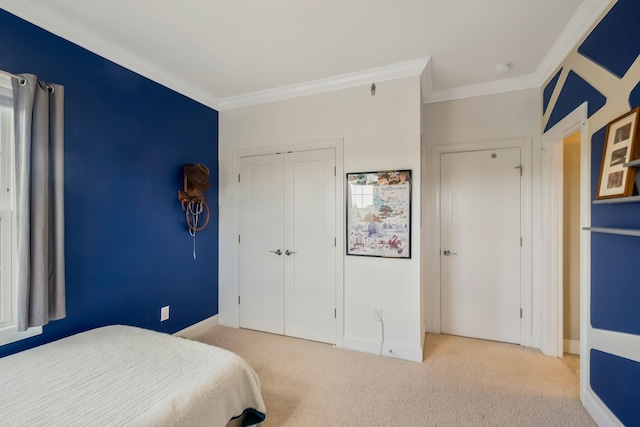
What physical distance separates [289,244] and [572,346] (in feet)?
9.43

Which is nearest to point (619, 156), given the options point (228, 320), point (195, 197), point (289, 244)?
point (289, 244)

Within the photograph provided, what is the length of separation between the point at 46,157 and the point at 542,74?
3913 mm

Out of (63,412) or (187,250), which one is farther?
(187,250)

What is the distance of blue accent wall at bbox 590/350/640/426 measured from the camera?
1430 mm

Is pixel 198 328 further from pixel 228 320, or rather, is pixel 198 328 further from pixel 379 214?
pixel 379 214

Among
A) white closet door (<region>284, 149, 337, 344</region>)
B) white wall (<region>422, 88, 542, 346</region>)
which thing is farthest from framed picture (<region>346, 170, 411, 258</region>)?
white wall (<region>422, 88, 542, 346</region>)

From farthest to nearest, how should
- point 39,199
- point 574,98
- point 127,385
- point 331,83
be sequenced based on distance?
point 331,83 < point 574,98 < point 39,199 < point 127,385

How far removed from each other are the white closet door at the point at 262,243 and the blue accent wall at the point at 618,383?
2515 mm

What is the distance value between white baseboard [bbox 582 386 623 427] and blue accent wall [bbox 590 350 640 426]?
0.03m

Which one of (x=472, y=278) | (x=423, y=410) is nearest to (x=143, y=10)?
(x=423, y=410)

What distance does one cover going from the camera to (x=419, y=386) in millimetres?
2109

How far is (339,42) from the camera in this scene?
7.07ft

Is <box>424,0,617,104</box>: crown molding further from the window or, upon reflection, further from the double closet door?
the window

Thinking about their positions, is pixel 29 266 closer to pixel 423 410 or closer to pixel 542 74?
pixel 423 410
